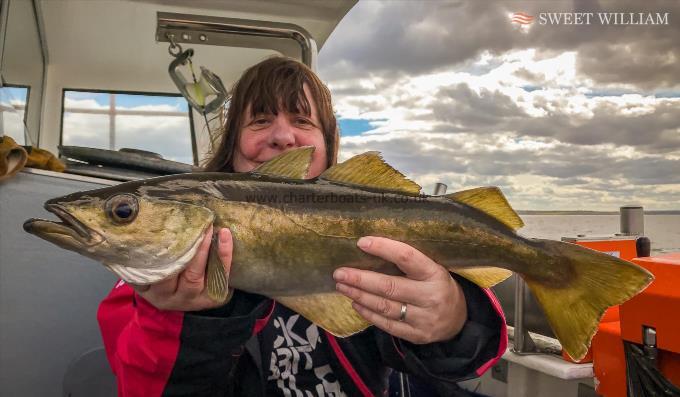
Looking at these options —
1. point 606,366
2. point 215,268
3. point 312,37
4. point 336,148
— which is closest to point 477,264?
point 215,268

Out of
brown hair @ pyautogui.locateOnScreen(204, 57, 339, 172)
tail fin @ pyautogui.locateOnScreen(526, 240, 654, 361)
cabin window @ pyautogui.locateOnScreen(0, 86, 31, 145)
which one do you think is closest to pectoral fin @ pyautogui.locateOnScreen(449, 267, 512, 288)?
tail fin @ pyautogui.locateOnScreen(526, 240, 654, 361)

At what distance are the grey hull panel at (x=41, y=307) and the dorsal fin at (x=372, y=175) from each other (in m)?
1.94

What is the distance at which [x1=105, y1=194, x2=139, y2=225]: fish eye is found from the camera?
5.32 ft

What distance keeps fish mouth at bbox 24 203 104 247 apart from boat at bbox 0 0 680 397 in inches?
63.3

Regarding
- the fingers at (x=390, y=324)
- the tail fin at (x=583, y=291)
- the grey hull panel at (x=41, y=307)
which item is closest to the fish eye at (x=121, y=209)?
the fingers at (x=390, y=324)

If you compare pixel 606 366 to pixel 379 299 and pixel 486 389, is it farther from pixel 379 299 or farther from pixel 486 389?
pixel 379 299

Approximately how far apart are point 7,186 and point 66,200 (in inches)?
65.9

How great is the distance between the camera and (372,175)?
6.26ft

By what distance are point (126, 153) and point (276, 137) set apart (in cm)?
178

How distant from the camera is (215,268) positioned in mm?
1680

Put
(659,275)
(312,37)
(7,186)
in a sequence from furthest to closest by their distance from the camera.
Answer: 1. (312,37)
2. (7,186)
3. (659,275)

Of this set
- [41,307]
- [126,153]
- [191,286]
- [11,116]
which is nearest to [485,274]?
[191,286]

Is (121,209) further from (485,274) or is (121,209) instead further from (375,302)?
(485,274)

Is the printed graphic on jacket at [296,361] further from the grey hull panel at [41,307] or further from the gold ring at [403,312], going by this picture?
the grey hull panel at [41,307]
